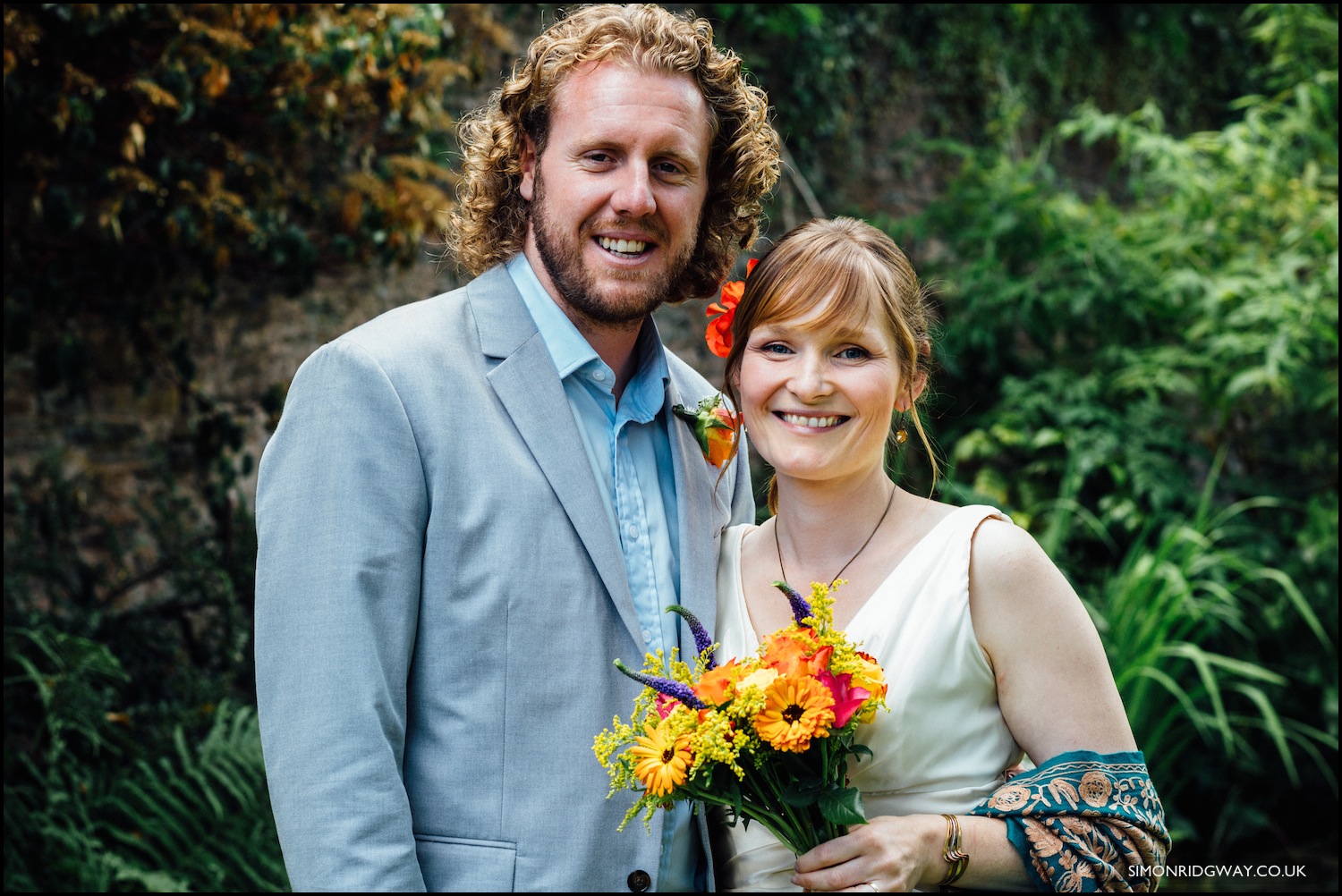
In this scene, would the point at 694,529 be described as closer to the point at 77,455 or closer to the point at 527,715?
the point at 527,715

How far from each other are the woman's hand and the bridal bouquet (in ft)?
0.10

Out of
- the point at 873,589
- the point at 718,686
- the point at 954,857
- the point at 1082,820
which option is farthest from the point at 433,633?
the point at 1082,820

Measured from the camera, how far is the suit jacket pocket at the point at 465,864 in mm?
1881

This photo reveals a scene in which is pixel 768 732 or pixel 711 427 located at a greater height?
pixel 711 427

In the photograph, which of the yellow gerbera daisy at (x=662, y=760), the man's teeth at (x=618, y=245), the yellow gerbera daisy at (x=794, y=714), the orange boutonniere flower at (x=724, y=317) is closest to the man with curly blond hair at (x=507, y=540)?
the man's teeth at (x=618, y=245)

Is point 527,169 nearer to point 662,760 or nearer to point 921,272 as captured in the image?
point 662,760

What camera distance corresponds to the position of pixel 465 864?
A: 1.89 metres

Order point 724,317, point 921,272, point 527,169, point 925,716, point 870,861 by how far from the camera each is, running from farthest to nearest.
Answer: point 921,272
point 527,169
point 724,317
point 925,716
point 870,861

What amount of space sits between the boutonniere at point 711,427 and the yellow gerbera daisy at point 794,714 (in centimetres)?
81

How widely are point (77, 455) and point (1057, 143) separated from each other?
24.3 feet

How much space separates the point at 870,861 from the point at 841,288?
1057mm

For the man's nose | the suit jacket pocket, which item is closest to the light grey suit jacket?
the suit jacket pocket

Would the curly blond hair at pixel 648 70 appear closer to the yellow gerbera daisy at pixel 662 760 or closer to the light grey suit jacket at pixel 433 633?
the light grey suit jacket at pixel 433 633

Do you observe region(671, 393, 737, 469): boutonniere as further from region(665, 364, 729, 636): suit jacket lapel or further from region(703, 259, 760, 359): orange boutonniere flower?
region(703, 259, 760, 359): orange boutonniere flower
